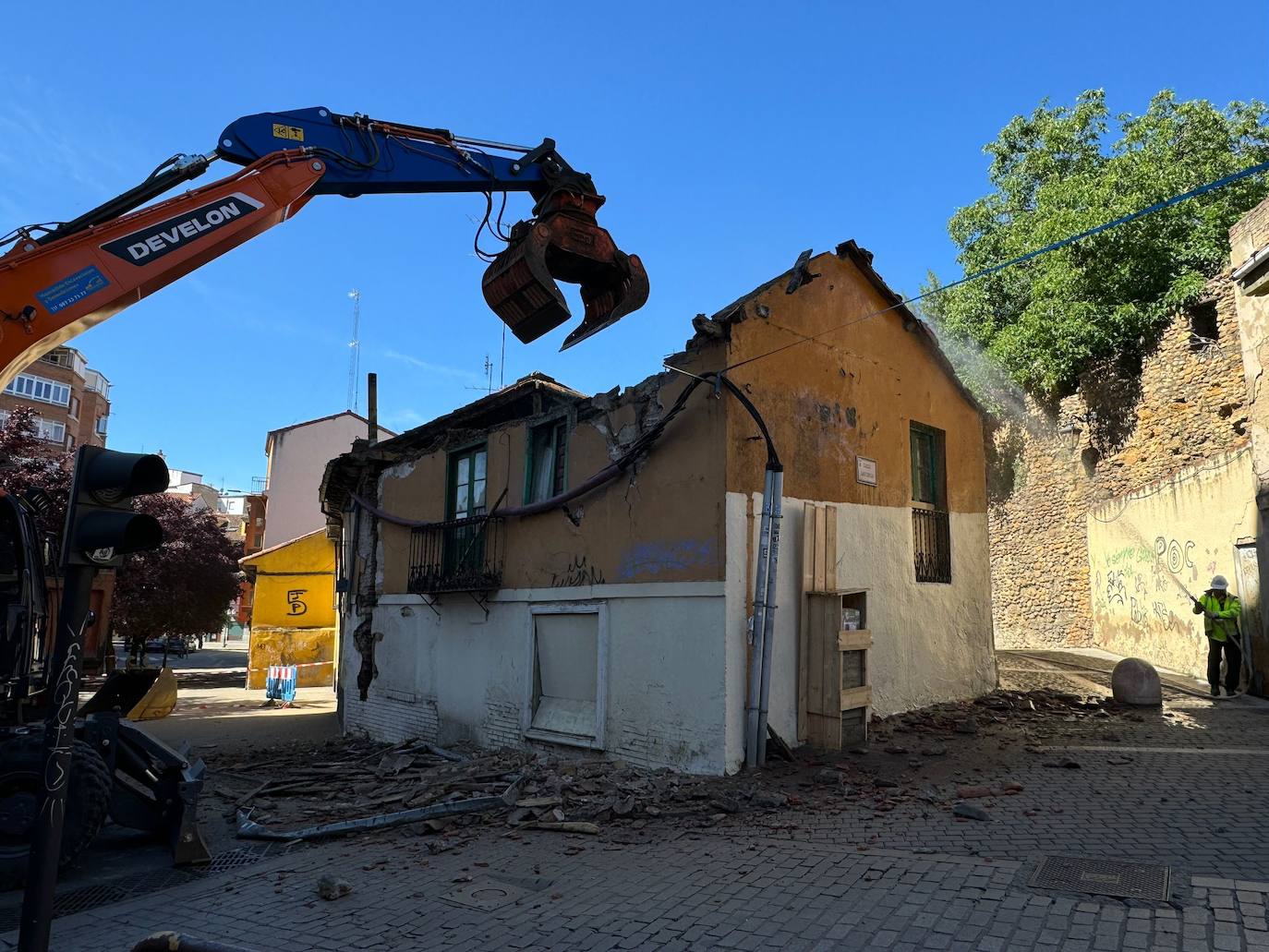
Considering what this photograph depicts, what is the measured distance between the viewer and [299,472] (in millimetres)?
33000

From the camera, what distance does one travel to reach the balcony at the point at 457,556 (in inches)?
447

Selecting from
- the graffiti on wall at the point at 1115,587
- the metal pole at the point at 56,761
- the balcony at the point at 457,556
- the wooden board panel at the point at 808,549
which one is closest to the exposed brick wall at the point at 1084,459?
the graffiti on wall at the point at 1115,587

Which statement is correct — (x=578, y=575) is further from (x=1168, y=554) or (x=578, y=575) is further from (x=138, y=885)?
(x=1168, y=554)

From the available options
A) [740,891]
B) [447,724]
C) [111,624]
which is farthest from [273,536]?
[740,891]

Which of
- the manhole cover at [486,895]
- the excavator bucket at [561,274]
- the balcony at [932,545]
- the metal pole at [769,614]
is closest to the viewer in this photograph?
the manhole cover at [486,895]

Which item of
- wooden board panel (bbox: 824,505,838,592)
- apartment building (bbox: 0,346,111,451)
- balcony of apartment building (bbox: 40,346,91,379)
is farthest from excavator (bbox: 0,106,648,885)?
balcony of apartment building (bbox: 40,346,91,379)

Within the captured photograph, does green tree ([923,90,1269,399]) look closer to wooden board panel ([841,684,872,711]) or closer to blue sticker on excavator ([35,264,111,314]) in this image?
wooden board panel ([841,684,872,711])

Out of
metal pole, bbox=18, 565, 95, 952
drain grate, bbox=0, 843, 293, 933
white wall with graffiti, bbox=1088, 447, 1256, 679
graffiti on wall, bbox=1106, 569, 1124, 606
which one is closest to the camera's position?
metal pole, bbox=18, 565, 95, 952

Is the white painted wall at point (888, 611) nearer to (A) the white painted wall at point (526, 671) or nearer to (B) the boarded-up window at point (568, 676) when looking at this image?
(A) the white painted wall at point (526, 671)

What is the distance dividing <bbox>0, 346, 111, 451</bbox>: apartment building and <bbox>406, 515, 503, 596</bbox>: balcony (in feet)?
128

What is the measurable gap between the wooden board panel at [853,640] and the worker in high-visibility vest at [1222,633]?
6.04 meters

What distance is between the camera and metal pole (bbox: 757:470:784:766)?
820 cm

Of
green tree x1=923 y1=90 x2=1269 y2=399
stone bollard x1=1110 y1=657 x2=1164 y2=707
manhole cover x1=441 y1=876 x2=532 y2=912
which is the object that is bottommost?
manhole cover x1=441 y1=876 x2=532 y2=912

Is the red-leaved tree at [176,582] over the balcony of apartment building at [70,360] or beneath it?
beneath
